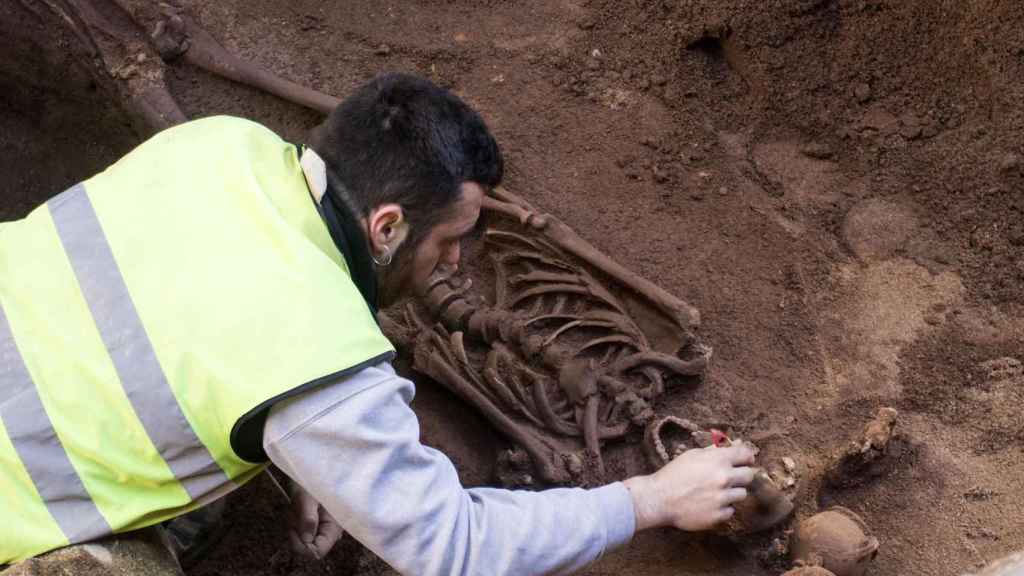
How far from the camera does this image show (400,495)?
1942mm

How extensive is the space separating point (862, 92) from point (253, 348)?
259 cm

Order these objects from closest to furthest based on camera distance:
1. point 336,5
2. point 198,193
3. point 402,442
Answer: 1. point 402,442
2. point 198,193
3. point 336,5

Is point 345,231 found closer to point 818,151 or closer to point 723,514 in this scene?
point 723,514

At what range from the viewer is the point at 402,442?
1.94m

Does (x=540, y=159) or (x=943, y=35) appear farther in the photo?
(x=540, y=159)

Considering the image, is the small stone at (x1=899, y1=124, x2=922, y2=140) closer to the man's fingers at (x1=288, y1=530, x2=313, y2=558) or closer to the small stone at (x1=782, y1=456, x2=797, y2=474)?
the small stone at (x1=782, y1=456, x2=797, y2=474)

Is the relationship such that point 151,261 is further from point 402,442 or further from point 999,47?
point 999,47

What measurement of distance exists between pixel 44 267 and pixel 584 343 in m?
1.58

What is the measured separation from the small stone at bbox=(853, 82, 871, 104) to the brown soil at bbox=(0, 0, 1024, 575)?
3 cm

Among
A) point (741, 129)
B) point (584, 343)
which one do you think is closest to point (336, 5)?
point (741, 129)

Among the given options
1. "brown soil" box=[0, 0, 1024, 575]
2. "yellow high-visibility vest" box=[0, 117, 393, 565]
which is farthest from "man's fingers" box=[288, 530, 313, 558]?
"yellow high-visibility vest" box=[0, 117, 393, 565]

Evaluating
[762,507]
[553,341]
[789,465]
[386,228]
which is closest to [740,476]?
[762,507]

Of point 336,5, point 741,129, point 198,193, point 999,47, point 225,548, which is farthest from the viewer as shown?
point 336,5

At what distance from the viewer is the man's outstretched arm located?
1897 mm
